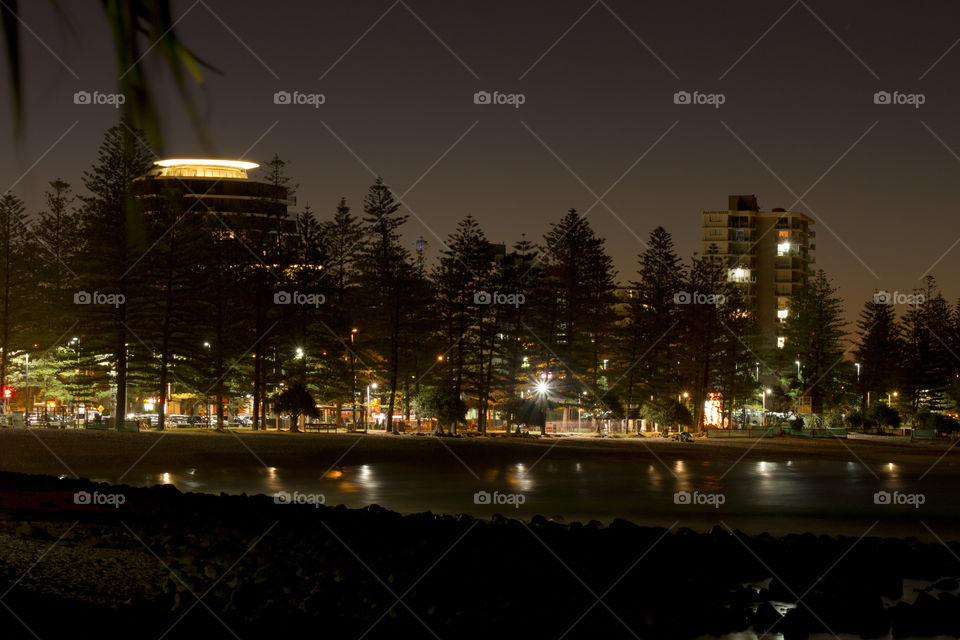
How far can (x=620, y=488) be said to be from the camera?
20656 millimetres

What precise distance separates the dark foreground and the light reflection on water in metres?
2.92

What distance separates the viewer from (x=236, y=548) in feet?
34.4

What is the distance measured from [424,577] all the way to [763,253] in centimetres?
12201

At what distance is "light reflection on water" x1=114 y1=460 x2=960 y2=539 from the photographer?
1581cm

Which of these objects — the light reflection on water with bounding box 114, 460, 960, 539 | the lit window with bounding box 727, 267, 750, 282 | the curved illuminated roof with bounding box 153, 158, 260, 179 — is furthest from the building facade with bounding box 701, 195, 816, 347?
the curved illuminated roof with bounding box 153, 158, 260, 179

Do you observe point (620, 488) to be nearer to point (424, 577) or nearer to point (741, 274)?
point (424, 577)

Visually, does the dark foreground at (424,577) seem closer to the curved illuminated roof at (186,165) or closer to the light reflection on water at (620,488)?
the light reflection on water at (620,488)

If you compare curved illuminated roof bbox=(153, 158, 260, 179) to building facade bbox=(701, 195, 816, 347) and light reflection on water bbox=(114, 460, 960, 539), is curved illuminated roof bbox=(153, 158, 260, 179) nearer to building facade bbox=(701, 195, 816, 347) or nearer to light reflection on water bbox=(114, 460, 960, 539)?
light reflection on water bbox=(114, 460, 960, 539)

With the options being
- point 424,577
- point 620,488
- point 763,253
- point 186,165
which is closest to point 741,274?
point 763,253

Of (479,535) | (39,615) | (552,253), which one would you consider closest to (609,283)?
(552,253)

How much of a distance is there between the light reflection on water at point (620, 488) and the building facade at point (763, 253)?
321ft

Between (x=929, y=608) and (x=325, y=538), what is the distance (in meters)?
6.32

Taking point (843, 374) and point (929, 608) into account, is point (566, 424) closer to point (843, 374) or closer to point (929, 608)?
point (843, 374)

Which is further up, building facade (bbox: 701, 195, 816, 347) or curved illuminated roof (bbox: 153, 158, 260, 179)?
building facade (bbox: 701, 195, 816, 347)
